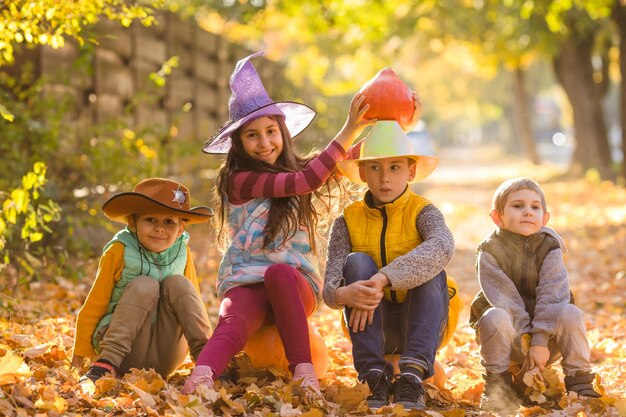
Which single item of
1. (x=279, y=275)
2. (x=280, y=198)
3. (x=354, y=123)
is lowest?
(x=279, y=275)

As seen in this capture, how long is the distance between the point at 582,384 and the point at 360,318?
3.54 feet

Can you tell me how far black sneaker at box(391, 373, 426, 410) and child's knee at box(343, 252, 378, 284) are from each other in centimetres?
50

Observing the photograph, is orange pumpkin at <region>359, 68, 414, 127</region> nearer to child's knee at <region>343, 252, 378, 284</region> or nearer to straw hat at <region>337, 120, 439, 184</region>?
straw hat at <region>337, 120, 439, 184</region>

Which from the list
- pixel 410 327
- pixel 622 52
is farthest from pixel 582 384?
pixel 622 52

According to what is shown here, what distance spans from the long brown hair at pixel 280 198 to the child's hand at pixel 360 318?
58 centimetres

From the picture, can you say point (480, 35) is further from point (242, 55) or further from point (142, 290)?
point (142, 290)

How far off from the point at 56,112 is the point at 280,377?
4.51 metres

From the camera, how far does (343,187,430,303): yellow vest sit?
4391mm

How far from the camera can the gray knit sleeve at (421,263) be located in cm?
414

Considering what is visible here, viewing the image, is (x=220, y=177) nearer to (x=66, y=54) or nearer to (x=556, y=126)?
(x=66, y=54)

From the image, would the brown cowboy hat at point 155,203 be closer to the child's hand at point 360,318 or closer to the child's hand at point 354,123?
the child's hand at point 354,123

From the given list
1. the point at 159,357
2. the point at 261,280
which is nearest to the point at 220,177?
the point at 261,280

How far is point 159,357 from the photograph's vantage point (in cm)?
448

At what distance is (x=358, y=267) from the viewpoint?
426 centimetres
